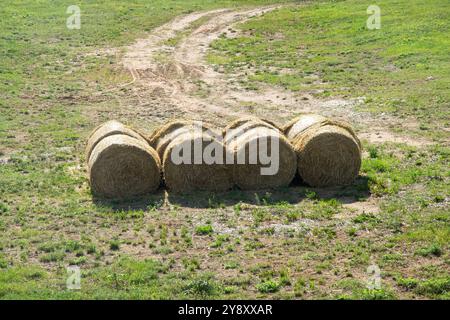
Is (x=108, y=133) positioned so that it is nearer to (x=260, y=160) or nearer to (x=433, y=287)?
(x=260, y=160)

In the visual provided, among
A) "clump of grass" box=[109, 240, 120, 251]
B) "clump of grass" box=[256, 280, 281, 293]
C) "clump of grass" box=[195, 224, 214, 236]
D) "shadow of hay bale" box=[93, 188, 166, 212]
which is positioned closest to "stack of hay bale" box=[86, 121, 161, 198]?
"shadow of hay bale" box=[93, 188, 166, 212]

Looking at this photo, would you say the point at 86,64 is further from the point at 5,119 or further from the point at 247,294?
the point at 247,294

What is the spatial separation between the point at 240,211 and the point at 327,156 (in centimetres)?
343

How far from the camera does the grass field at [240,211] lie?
1614cm

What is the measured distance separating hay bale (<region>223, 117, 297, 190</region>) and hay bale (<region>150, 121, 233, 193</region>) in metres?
0.38

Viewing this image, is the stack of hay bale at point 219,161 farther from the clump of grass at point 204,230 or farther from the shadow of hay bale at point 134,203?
the clump of grass at point 204,230

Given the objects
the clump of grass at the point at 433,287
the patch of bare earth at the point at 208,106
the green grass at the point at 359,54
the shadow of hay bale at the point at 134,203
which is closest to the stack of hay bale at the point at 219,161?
the shadow of hay bale at the point at 134,203

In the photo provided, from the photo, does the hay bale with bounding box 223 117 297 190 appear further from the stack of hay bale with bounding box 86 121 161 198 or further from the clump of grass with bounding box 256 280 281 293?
the clump of grass with bounding box 256 280 281 293

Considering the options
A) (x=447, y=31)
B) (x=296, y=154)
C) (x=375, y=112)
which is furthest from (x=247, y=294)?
(x=447, y=31)

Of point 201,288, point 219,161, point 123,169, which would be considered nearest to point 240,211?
point 219,161

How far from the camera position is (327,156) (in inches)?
873

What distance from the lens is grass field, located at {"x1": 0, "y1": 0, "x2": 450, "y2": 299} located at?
16.1m

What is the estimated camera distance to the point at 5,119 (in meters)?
31.1

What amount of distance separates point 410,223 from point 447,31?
27.3m
